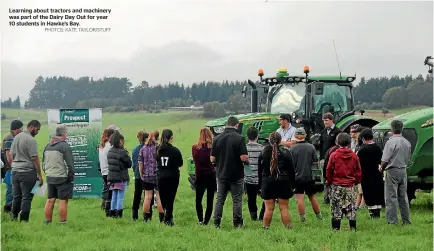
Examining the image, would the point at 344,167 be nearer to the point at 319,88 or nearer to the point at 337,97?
the point at 319,88

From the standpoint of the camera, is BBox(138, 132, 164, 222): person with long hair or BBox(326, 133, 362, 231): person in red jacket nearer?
BBox(326, 133, 362, 231): person in red jacket

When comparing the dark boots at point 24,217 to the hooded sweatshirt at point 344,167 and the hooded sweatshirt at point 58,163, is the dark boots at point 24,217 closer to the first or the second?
the hooded sweatshirt at point 58,163

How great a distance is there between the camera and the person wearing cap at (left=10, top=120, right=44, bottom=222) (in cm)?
966

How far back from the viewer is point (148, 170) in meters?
9.69

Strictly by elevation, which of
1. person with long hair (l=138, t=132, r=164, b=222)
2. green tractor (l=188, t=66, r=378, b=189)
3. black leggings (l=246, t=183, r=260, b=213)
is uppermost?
green tractor (l=188, t=66, r=378, b=189)

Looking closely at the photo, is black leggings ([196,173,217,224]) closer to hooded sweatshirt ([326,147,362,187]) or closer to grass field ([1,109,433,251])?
grass field ([1,109,433,251])

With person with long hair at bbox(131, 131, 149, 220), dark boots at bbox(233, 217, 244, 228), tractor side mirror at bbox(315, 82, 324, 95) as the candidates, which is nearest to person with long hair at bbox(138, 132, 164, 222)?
person with long hair at bbox(131, 131, 149, 220)

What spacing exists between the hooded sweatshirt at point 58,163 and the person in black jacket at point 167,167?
59.7 inches

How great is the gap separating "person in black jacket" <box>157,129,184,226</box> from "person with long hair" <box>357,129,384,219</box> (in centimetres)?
314

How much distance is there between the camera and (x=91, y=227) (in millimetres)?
9477

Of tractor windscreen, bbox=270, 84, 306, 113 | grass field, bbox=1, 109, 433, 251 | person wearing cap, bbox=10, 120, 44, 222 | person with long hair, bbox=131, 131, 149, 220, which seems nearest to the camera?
grass field, bbox=1, 109, 433, 251

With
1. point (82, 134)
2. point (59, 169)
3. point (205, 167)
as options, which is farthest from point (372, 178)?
point (82, 134)

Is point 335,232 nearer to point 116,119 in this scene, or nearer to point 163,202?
point 163,202

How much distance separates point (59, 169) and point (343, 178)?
4583 mm
